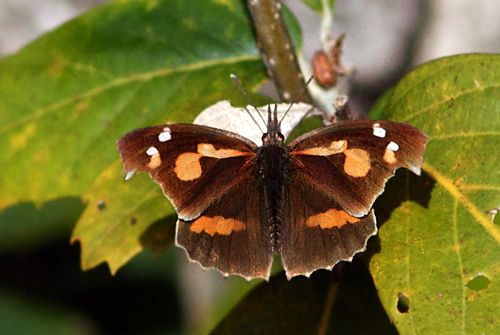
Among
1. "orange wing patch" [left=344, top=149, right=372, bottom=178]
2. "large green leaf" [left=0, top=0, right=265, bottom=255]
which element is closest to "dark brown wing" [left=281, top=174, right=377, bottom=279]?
"orange wing patch" [left=344, top=149, right=372, bottom=178]

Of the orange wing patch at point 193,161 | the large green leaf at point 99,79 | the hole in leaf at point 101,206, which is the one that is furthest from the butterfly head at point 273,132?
the hole in leaf at point 101,206

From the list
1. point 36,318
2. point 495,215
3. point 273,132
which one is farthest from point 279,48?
point 36,318

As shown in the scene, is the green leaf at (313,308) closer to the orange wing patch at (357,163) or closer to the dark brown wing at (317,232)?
the dark brown wing at (317,232)

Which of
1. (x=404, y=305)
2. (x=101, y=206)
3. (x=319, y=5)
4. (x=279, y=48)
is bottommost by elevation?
(x=404, y=305)

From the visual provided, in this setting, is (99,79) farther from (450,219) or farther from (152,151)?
(450,219)

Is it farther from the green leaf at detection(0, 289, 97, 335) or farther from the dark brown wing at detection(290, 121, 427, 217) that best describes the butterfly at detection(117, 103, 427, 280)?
the green leaf at detection(0, 289, 97, 335)

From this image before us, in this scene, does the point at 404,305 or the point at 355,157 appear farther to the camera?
the point at 355,157
